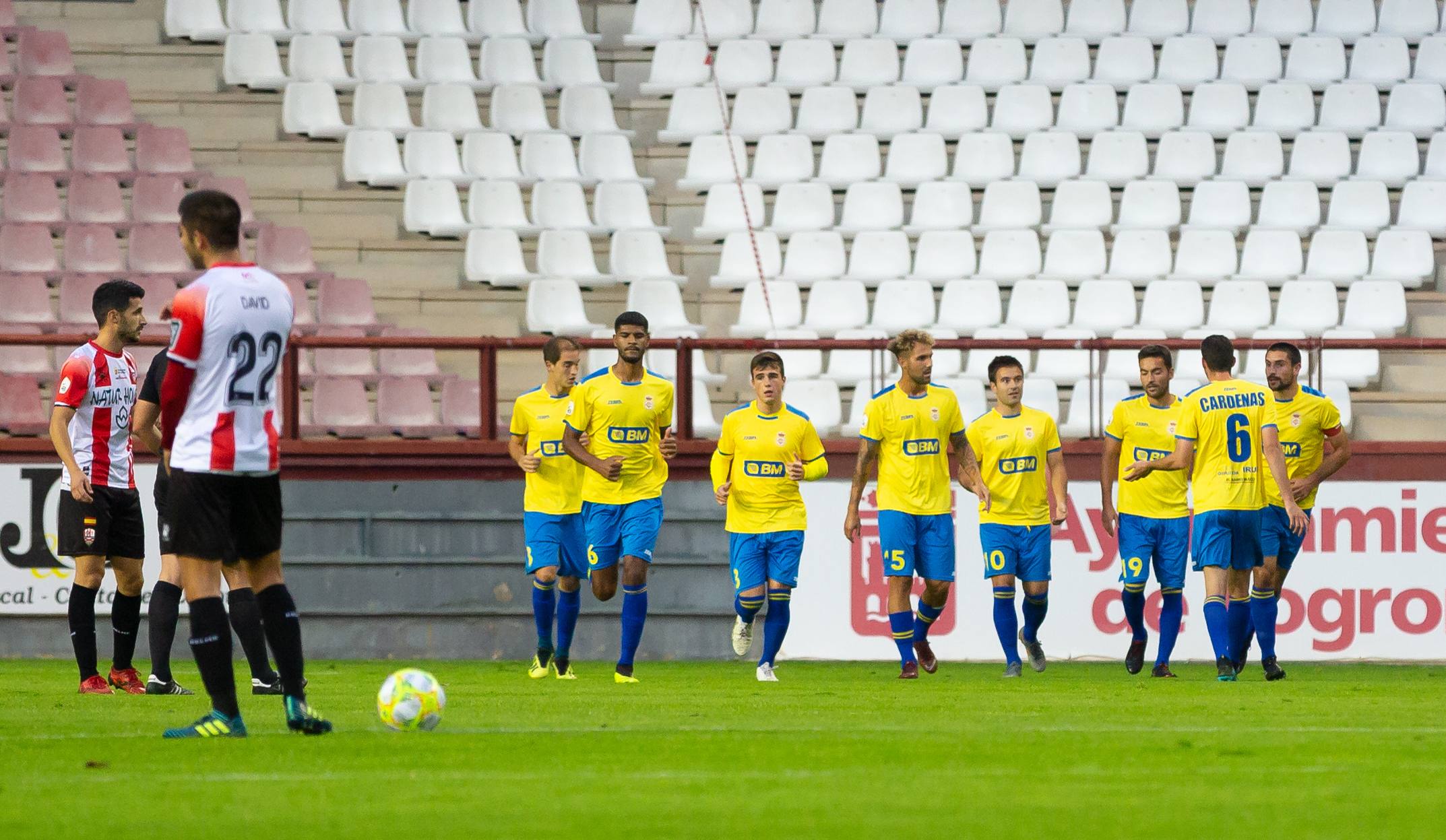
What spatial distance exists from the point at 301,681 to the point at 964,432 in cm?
601

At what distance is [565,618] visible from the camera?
11.8 metres

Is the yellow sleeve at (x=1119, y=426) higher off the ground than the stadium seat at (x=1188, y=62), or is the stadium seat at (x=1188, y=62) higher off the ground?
the stadium seat at (x=1188, y=62)

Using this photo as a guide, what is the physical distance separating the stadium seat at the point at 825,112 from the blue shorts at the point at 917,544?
6653mm

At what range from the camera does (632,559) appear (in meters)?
11.5

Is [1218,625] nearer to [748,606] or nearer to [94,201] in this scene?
[748,606]

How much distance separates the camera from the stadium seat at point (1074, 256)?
16484mm

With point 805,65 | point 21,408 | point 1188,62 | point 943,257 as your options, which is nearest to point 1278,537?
point 943,257

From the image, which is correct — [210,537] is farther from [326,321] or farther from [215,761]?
[326,321]

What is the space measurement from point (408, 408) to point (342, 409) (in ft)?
1.62

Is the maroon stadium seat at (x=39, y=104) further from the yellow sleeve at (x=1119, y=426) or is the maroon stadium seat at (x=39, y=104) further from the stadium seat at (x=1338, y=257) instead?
the stadium seat at (x=1338, y=257)

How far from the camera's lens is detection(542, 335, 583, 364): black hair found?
1217 cm

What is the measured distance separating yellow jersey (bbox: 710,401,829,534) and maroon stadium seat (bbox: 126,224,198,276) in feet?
19.6

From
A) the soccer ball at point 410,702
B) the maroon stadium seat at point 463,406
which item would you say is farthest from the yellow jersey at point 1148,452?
the soccer ball at point 410,702

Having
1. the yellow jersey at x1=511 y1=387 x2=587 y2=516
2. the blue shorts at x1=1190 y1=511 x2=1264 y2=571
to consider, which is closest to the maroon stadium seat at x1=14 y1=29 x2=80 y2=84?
the yellow jersey at x1=511 y1=387 x2=587 y2=516
